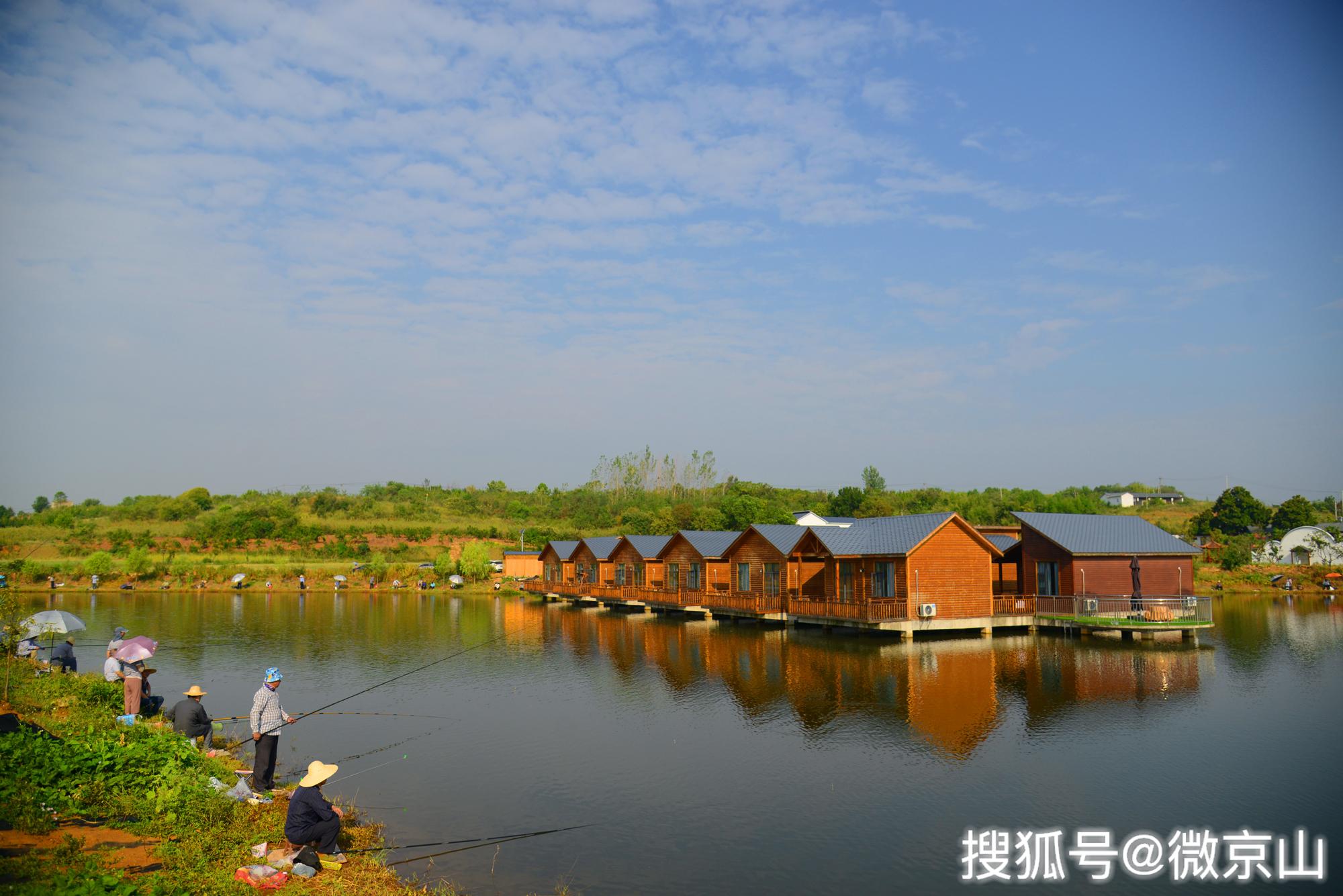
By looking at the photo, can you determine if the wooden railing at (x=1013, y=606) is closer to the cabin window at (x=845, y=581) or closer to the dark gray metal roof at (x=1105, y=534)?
the dark gray metal roof at (x=1105, y=534)

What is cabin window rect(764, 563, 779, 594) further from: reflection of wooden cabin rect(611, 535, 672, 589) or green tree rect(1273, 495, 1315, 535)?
green tree rect(1273, 495, 1315, 535)

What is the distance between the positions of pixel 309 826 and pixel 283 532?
269ft

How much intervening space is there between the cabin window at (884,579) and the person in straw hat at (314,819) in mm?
25693

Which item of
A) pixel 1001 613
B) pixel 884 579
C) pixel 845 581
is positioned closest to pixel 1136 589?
pixel 1001 613

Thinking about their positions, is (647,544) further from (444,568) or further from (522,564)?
(444,568)

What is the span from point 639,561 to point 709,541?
6.76 m

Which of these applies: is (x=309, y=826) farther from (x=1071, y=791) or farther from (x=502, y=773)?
(x=1071, y=791)

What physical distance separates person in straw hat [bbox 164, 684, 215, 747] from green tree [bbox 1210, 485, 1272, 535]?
7981 cm

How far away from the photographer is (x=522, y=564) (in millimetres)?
70562

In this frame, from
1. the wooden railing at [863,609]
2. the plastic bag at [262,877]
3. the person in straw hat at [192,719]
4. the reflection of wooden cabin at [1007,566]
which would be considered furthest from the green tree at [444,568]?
the plastic bag at [262,877]

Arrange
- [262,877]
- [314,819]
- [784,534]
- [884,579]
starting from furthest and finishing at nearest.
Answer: [784,534] < [884,579] < [314,819] < [262,877]

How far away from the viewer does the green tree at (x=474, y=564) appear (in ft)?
218

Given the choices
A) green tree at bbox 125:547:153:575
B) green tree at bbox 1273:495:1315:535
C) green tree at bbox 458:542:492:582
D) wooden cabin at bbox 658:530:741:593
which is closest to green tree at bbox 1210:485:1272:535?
green tree at bbox 1273:495:1315:535

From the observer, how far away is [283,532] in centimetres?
8444
